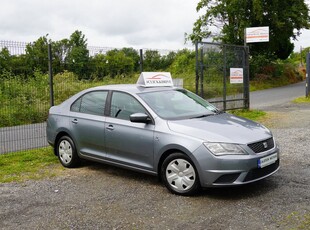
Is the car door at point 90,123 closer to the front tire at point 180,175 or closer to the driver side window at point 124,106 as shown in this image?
the driver side window at point 124,106

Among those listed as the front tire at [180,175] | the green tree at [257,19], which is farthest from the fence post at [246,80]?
the green tree at [257,19]

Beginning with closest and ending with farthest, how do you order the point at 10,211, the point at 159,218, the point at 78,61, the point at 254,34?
the point at 159,218 < the point at 10,211 < the point at 78,61 < the point at 254,34

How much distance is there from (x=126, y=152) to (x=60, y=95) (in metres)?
4.35

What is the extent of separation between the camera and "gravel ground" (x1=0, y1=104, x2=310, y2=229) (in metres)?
4.30

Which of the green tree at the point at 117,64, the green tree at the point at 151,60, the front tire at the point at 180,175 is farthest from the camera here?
the green tree at the point at 151,60

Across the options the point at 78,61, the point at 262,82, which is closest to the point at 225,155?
the point at 78,61

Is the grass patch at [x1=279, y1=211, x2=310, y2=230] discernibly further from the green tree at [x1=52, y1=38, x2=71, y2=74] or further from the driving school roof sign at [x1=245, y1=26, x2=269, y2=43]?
the driving school roof sign at [x1=245, y1=26, x2=269, y2=43]

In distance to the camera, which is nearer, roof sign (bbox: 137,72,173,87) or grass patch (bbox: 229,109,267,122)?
roof sign (bbox: 137,72,173,87)

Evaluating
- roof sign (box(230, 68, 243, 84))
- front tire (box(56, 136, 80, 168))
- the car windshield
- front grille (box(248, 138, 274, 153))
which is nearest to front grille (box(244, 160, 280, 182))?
front grille (box(248, 138, 274, 153))

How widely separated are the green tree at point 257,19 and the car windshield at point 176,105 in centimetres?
2340

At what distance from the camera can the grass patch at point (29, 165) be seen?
21.6ft

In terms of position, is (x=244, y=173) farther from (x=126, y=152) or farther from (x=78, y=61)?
(x=78, y=61)

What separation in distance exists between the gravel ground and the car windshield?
1.13m

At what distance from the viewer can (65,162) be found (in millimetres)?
7020
